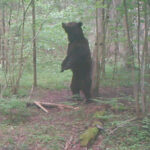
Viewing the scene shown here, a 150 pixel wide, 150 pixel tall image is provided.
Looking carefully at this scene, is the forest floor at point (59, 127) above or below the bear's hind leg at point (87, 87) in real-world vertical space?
below

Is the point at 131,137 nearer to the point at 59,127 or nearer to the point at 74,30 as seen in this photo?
the point at 59,127

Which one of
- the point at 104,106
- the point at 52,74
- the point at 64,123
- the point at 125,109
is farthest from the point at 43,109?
the point at 52,74

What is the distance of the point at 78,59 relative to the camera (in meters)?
7.54

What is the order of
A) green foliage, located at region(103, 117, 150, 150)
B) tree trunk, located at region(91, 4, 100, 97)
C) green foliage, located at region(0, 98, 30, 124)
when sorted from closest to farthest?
1. green foliage, located at region(103, 117, 150, 150)
2. green foliage, located at region(0, 98, 30, 124)
3. tree trunk, located at region(91, 4, 100, 97)

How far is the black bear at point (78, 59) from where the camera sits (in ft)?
24.7

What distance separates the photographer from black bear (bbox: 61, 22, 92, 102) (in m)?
7.53

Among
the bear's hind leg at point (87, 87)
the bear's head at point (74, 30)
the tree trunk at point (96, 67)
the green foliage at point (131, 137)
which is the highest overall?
the bear's head at point (74, 30)

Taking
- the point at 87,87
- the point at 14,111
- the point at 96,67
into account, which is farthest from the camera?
the point at 87,87

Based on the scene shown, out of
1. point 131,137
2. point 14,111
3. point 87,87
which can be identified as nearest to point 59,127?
point 14,111

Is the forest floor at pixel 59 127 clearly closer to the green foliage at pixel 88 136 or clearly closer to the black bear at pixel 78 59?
the green foliage at pixel 88 136

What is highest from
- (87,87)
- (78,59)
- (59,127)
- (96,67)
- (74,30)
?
(74,30)

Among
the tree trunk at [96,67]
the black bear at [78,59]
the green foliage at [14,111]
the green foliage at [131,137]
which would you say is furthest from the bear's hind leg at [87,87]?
the green foliage at [131,137]

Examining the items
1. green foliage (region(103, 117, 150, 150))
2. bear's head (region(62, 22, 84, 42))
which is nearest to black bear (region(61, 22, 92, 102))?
bear's head (region(62, 22, 84, 42))

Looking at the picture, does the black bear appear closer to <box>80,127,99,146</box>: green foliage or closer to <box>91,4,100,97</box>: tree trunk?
<box>91,4,100,97</box>: tree trunk
